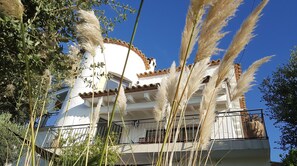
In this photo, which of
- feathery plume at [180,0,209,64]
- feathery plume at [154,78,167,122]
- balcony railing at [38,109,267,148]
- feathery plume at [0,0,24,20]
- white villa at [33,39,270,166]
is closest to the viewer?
feathery plume at [0,0,24,20]

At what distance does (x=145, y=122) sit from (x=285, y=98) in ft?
16.8

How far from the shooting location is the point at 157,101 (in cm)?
271

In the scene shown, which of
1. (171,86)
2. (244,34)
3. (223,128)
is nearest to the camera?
(244,34)

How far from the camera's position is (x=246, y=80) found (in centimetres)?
243

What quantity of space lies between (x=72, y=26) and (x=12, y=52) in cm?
117

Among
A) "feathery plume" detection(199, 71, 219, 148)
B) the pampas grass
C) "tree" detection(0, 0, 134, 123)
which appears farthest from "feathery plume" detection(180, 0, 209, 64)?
"tree" detection(0, 0, 134, 123)

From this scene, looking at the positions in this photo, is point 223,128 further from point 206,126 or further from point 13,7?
point 13,7

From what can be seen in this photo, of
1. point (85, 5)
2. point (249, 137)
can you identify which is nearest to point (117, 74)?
point (249, 137)

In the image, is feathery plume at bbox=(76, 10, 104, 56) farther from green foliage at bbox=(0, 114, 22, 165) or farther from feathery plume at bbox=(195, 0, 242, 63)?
green foliage at bbox=(0, 114, 22, 165)

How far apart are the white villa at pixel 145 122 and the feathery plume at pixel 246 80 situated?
219mm

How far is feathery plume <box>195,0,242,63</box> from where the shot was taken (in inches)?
66.2

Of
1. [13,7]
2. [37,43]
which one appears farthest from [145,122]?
[13,7]

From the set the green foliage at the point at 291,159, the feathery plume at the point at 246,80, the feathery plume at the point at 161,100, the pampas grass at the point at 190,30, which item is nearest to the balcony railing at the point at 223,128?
the green foliage at the point at 291,159

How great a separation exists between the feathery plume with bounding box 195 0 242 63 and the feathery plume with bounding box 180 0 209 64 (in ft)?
0.19
